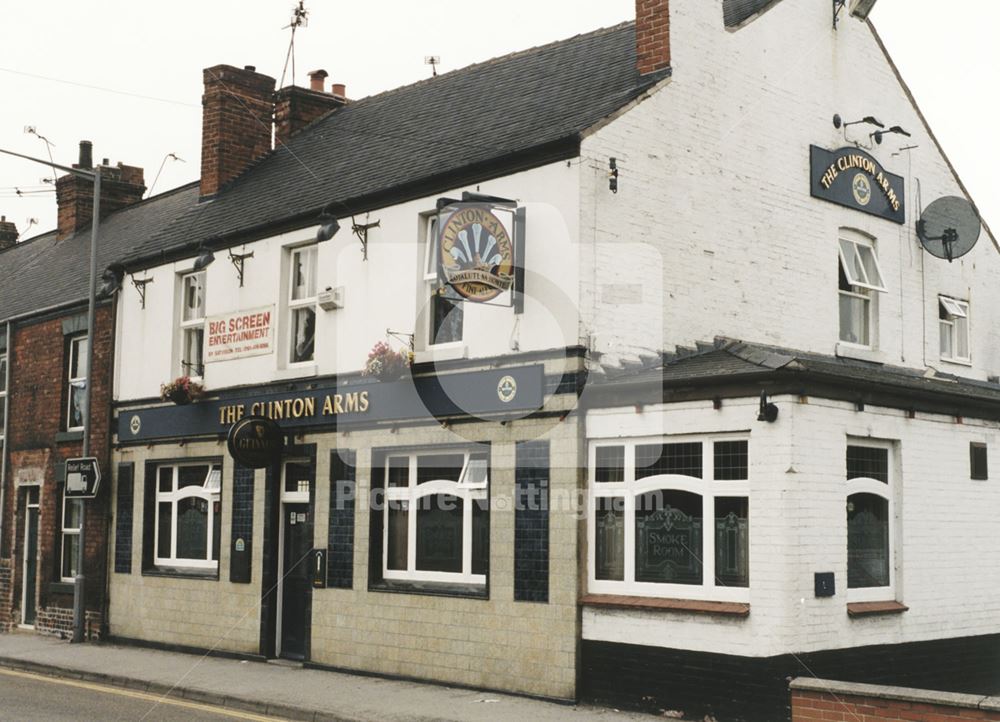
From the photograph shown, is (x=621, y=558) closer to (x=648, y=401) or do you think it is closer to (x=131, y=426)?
(x=648, y=401)

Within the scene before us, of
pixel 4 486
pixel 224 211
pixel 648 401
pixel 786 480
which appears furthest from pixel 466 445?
pixel 4 486

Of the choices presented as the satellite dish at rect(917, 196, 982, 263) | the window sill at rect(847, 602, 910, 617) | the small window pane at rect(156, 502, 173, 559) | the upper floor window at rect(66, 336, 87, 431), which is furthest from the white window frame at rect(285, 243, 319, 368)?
the satellite dish at rect(917, 196, 982, 263)

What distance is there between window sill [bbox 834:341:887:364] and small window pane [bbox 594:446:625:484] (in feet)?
16.3

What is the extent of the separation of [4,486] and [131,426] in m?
4.97

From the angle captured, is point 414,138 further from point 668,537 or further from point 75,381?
point 75,381

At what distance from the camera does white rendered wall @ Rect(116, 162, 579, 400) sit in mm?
14078

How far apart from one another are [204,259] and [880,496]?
438 inches

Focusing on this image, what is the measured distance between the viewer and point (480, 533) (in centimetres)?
1486

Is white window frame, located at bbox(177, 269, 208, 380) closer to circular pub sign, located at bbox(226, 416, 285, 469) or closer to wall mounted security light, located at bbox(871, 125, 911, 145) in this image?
circular pub sign, located at bbox(226, 416, 285, 469)

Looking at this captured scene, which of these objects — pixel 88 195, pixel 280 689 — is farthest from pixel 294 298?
pixel 88 195

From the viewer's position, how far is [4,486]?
23656 millimetres

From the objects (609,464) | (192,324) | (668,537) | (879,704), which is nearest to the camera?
(879,704)

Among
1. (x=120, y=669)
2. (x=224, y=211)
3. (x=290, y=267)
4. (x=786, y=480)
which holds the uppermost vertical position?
(x=224, y=211)

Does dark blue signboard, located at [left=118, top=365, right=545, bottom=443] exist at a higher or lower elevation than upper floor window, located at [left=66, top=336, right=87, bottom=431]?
lower
